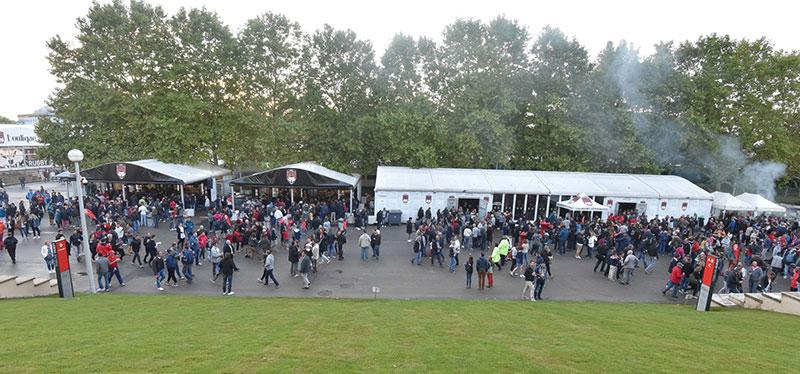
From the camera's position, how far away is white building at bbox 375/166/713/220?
74.9ft

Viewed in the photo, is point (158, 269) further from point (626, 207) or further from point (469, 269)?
point (626, 207)

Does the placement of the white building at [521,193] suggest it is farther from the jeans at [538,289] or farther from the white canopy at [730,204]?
the jeans at [538,289]

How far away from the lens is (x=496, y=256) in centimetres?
1445

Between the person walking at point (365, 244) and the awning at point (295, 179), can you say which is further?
the awning at point (295, 179)

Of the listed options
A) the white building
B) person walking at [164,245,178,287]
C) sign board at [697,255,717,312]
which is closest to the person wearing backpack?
person walking at [164,245,178,287]

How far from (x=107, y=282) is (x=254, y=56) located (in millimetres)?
20008

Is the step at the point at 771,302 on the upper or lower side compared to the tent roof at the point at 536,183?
lower

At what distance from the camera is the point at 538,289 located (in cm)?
1223

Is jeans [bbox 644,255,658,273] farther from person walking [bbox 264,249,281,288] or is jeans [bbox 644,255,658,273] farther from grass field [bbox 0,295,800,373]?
person walking [bbox 264,249,281,288]

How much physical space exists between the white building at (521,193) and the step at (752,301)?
11544mm

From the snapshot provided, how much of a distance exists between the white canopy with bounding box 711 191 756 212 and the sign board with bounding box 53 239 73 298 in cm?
2959

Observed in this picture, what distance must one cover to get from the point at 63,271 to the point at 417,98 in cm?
2020

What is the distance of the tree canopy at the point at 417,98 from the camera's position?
87.8 feet

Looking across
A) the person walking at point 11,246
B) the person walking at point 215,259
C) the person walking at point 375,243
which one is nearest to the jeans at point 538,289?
the person walking at point 375,243
